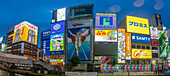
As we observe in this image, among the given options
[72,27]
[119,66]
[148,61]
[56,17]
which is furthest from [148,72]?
[56,17]

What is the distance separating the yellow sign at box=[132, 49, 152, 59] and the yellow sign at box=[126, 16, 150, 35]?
9301 mm

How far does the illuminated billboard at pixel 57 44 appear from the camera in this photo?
68.7m

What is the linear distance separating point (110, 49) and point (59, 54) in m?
24.4

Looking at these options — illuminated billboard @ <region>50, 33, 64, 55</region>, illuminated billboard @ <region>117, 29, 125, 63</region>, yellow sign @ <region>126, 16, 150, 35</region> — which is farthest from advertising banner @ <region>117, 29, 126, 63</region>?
illuminated billboard @ <region>50, 33, 64, 55</region>

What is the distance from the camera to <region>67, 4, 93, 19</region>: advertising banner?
220 feet

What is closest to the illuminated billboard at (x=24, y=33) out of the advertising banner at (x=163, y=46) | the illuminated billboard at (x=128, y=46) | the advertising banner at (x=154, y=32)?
the illuminated billboard at (x=128, y=46)

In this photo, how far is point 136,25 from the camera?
72.6 meters

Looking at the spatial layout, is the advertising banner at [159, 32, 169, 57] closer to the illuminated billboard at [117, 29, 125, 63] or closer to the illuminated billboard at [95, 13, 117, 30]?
the illuminated billboard at [117, 29, 125, 63]

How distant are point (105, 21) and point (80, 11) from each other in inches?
506

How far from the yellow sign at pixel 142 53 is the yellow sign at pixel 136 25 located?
30.5 ft

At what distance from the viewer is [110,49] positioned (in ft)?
216

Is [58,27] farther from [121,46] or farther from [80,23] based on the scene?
[121,46]

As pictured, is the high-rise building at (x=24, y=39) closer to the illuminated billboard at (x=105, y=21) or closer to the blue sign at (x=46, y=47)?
the blue sign at (x=46, y=47)

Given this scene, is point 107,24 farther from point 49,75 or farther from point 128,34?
point 49,75
